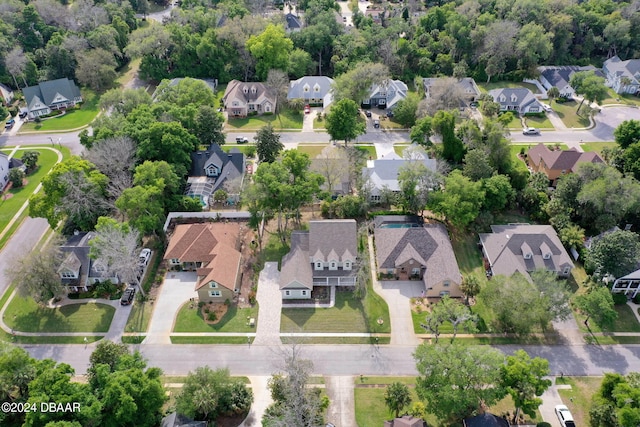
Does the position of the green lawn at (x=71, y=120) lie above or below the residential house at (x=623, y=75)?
below

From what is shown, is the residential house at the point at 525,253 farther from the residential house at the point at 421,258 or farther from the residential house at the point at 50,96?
the residential house at the point at 50,96

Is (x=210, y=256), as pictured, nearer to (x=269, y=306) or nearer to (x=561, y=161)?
(x=269, y=306)

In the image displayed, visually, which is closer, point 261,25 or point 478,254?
point 478,254

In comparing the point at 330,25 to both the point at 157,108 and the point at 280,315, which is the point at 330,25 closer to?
the point at 157,108

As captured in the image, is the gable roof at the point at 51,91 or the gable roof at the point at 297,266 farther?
the gable roof at the point at 51,91

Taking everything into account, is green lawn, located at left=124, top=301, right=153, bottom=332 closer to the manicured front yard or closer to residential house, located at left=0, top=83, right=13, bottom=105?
the manicured front yard

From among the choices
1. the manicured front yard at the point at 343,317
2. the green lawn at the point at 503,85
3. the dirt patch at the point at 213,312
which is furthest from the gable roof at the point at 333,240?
the green lawn at the point at 503,85

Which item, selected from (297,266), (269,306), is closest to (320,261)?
(297,266)

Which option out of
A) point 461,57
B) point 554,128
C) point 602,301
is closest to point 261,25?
point 461,57
